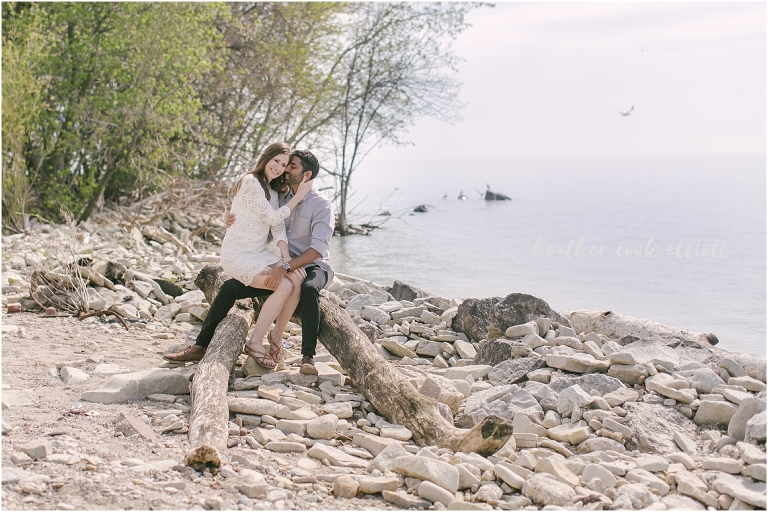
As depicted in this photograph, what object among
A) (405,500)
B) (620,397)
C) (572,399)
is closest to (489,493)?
(405,500)

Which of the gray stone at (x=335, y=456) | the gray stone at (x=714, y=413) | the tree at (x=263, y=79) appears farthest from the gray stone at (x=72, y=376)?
the tree at (x=263, y=79)

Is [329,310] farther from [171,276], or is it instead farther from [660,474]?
[171,276]

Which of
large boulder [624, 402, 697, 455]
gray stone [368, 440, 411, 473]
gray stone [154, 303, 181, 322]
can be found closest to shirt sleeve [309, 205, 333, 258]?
gray stone [368, 440, 411, 473]

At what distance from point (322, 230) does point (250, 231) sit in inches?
19.1

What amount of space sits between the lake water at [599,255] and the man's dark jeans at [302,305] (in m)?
5.40

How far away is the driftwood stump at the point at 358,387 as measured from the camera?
3.55 m

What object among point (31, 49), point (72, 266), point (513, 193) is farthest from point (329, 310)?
point (513, 193)

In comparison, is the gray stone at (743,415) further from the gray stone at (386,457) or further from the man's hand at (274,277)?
the man's hand at (274,277)

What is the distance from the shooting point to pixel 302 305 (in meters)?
4.83

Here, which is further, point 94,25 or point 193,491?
point 94,25

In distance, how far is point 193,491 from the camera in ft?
9.59

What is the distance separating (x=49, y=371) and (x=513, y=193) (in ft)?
93.7

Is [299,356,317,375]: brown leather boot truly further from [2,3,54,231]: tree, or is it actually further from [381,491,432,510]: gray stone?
[2,3,54,231]: tree

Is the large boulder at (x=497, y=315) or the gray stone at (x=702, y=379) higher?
the large boulder at (x=497, y=315)
